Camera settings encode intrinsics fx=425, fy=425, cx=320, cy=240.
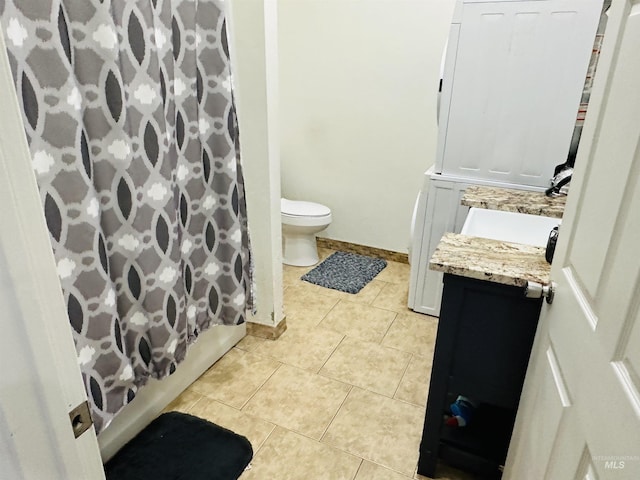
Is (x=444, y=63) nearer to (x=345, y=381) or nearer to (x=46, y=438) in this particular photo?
(x=345, y=381)

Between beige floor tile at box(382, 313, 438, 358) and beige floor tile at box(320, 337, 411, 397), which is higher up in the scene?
beige floor tile at box(382, 313, 438, 358)

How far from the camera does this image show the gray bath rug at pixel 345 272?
117 inches

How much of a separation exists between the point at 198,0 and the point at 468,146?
1408 millimetres

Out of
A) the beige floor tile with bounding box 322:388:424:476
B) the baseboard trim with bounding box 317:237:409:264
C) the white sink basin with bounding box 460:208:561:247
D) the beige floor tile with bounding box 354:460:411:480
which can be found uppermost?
the white sink basin with bounding box 460:208:561:247

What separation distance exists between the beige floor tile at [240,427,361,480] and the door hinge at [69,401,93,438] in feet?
3.71

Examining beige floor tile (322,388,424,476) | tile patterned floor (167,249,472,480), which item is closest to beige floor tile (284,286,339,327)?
tile patterned floor (167,249,472,480)

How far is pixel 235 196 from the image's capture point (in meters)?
1.72

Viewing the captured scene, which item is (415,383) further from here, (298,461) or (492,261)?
(492,261)

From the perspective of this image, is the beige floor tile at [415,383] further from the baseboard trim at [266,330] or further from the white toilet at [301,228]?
the white toilet at [301,228]

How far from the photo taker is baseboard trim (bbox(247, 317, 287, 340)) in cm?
233

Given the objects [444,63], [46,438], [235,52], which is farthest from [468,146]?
[46,438]

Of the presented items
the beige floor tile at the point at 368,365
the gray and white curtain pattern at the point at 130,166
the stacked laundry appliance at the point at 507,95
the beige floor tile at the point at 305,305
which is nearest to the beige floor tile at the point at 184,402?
the gray and white curtain pattern at the point at 130,166

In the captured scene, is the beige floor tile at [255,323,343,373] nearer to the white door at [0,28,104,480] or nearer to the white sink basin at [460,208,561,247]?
the white sink basin at [460,208,561,247]

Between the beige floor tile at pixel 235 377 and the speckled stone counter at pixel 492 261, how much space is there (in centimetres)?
115
